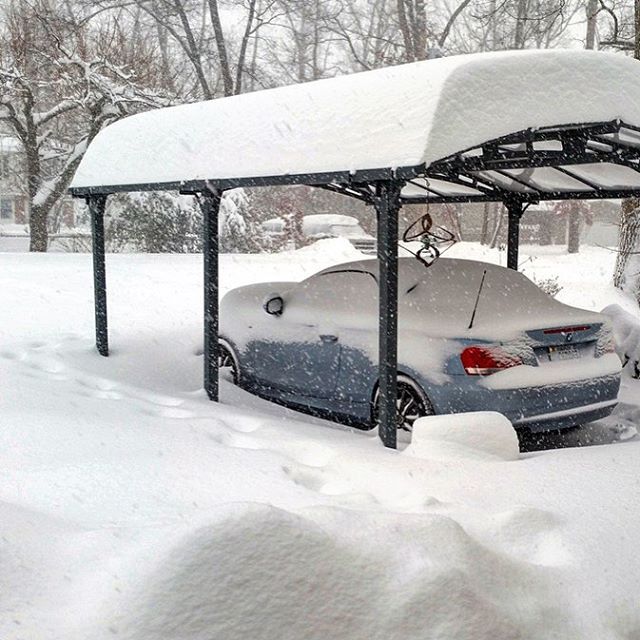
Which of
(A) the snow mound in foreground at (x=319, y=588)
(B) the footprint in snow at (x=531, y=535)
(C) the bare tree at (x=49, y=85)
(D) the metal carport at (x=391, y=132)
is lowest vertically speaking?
(B) the footprint in snow at (x=531, y=535)

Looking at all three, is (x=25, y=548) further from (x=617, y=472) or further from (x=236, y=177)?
(x=236, y=177)

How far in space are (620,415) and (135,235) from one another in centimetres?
1556

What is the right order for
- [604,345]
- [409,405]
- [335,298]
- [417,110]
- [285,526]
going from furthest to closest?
[335,298] < [604,345] < [409,405] < [417,110] < [285,526]

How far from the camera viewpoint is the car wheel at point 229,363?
740cm

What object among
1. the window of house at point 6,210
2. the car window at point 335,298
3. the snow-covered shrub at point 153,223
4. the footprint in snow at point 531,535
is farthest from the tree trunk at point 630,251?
the window of house at point 6,210

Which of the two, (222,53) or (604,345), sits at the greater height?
(222,53)

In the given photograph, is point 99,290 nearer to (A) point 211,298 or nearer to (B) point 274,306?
(A) point 211,298

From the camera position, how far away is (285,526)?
2.78 metres

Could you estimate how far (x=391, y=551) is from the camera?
115 inches

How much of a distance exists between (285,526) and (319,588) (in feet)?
0.83

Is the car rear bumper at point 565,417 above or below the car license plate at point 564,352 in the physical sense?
below

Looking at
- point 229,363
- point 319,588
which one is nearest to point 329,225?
point 229,363

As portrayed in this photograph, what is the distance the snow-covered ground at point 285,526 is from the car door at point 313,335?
0.35m

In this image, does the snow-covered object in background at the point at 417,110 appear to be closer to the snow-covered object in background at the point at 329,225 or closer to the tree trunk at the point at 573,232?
the snow-covered object in background at the point at 329,225
